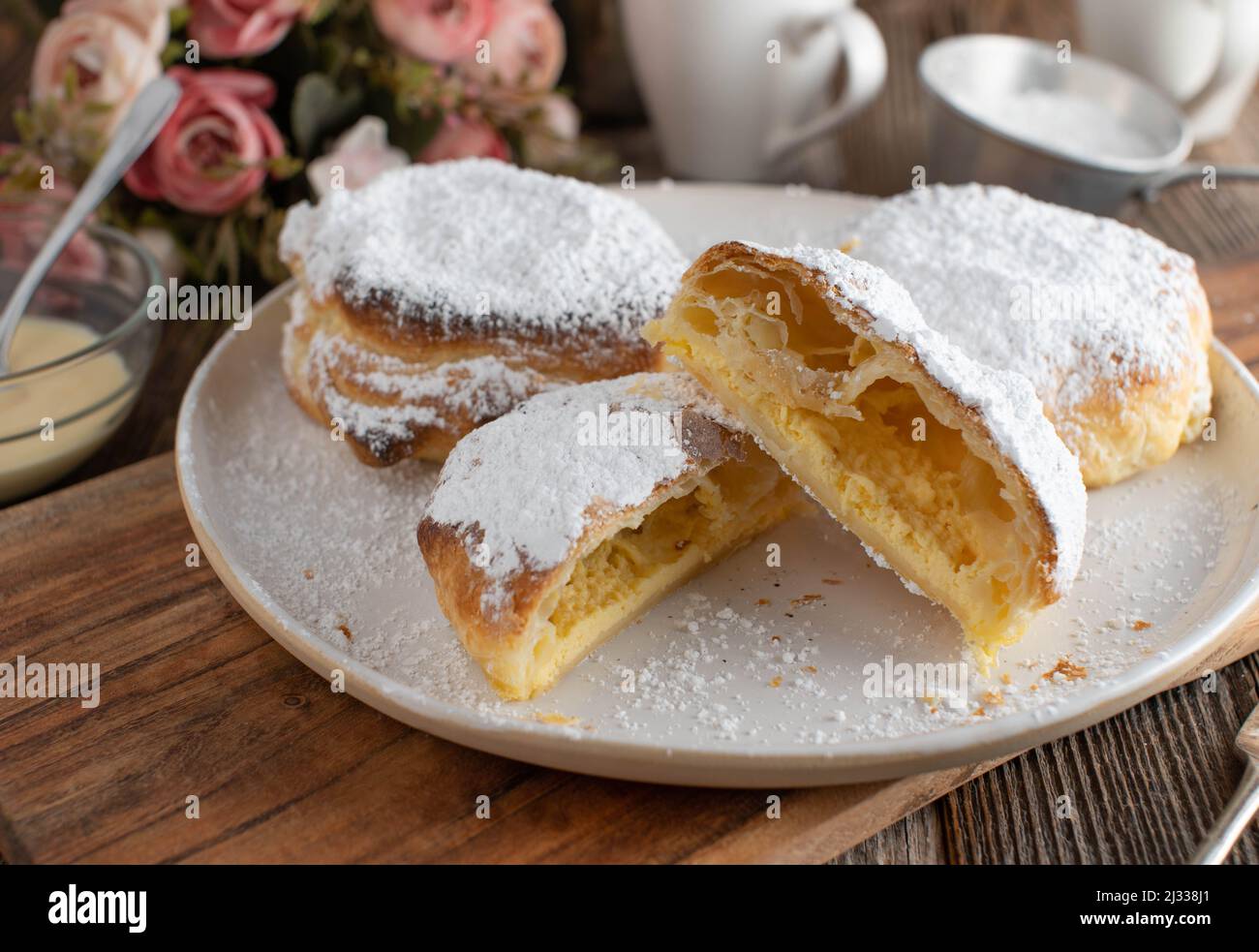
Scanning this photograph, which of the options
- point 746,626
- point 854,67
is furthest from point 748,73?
point 746,626

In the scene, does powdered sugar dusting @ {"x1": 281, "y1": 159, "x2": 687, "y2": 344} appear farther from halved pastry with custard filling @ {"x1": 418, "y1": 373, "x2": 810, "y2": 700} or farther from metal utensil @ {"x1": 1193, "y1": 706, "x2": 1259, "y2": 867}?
metal utensil @ {"x1": 1193, "y1": 706, "x2": 1259, "y2": 867}

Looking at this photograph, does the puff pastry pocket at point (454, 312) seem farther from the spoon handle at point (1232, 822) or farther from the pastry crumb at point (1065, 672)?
the spoon handle at point (1232, 822)

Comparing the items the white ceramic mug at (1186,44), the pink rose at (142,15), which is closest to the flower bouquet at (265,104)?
the pink rose at (142,15)

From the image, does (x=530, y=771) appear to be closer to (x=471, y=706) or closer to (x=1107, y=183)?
(x=471, y=706)

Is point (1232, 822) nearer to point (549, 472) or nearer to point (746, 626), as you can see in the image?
point (746, 626)

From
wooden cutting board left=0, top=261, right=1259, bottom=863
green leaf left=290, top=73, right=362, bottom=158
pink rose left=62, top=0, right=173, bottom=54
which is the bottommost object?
wooden cutting board left=0, top=261, right=1259, bottom=863

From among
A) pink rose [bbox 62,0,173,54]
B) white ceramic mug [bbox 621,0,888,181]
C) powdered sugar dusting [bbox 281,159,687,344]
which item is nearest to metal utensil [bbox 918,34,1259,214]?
white ceramic mug [bbox 621,0,888,181]
